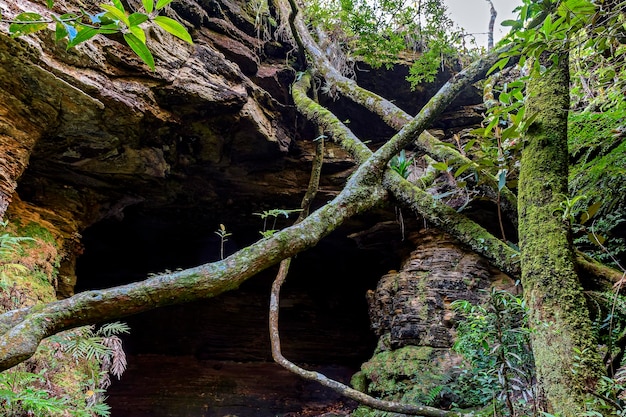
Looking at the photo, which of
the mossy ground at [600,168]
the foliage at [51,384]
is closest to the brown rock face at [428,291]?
the mossy ground at [600,168]

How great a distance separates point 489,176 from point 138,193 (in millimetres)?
4616

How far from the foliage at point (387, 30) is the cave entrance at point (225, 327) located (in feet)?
10.4

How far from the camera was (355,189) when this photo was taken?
256cm

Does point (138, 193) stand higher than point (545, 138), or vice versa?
point (138, 193)

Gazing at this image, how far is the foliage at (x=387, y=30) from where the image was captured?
5.22 metres

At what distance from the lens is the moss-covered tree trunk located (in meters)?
1.63

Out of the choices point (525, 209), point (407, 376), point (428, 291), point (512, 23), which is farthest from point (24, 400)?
point (428, 291)

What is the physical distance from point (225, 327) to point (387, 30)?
22.5 feet

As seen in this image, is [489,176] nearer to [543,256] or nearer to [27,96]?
[543,256]

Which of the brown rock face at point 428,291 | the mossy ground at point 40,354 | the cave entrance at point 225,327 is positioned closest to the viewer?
the mossy ground at point 40,354

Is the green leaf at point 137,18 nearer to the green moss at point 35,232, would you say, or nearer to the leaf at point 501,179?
the leaf at point 501,179

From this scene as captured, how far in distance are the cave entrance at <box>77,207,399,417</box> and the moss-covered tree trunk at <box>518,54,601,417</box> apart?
4.89m

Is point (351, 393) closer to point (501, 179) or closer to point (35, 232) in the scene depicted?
point (501, 179)

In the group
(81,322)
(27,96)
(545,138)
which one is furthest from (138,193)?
(545,138)
